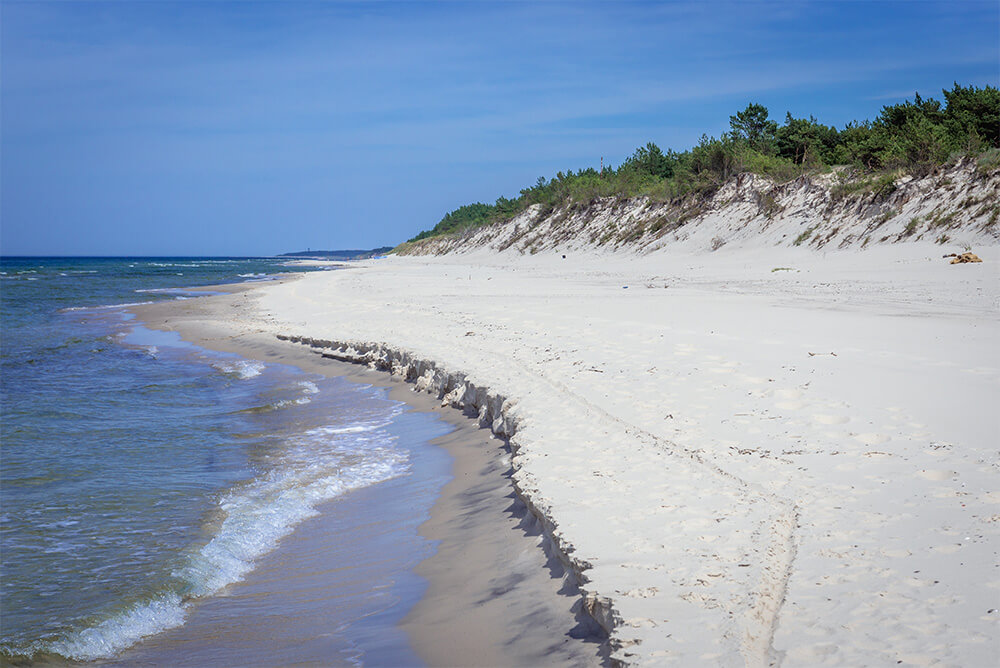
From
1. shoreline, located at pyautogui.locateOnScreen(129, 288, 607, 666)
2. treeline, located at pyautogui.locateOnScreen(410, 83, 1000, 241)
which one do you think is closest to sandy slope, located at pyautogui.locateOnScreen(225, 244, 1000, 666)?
shoreline, located at pyautogui.locateOnScreen(129, 288, 607, 666)

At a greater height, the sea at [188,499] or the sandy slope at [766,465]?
the sandy slope at [766,465]

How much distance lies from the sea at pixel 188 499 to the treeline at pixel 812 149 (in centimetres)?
1985

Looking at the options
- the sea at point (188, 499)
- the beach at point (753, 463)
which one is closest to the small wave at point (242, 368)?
the sea at point (188, 499)

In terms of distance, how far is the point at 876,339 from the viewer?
8148 mm

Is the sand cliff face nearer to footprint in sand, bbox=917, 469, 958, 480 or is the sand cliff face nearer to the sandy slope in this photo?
the sandy slope

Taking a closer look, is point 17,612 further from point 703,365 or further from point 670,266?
point 670,266

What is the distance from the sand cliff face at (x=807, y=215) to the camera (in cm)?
1841

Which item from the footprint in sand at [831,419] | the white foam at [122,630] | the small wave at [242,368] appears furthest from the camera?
the small wave at [242,368]

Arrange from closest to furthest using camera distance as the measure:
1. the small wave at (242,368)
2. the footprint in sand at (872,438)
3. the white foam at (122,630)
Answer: the white foam at (122,630) → the footprint in sand at (872,438) → the small wave at (242,368)

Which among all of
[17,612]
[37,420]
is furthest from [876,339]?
[37,420]

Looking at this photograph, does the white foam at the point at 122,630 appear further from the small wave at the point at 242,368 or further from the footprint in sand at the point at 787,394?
the small wave at the point at 242,368

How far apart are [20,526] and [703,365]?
20.4ft

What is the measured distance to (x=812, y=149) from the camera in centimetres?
3183

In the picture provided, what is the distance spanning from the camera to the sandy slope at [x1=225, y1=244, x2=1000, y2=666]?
2826 millimetres
